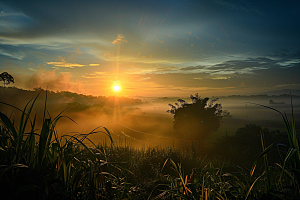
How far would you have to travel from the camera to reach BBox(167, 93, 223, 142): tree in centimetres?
1232

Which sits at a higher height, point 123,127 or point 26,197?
point 26,197

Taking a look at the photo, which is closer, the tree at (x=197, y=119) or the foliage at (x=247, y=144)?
the foliage at (x=247, y=144)

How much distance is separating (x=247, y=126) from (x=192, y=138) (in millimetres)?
3387

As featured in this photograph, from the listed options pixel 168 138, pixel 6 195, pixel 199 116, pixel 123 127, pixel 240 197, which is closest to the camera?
pixel 6 195

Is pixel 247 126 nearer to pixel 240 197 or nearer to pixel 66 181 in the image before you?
pixel 240 197

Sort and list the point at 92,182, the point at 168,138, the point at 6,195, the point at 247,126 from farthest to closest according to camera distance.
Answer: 1. the point at 168,138
2. the point at 247,126
3. the point at 92,182
4. the point at 6,195

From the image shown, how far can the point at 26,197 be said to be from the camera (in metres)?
1.69

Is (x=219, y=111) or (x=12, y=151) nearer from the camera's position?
(x=12, y=151)

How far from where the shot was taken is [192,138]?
41.2 ft

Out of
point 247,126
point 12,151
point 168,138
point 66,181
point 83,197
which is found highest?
point 12,151

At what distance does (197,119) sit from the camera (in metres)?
12.4

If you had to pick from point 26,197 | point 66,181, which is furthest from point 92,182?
point 26,197

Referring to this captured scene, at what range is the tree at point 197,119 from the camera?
12.3 metres

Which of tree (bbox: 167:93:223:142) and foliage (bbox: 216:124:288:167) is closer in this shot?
foliage (bbox: 216:124:288:167)
